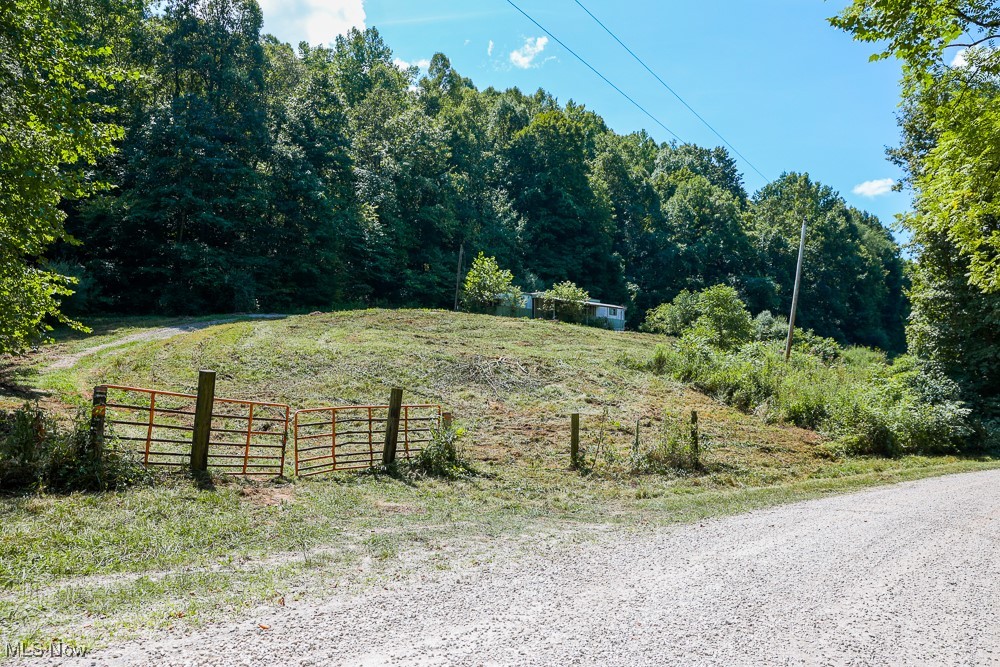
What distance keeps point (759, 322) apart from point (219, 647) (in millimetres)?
50303

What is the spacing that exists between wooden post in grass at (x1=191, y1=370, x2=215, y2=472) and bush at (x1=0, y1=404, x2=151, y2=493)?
74 centimetres

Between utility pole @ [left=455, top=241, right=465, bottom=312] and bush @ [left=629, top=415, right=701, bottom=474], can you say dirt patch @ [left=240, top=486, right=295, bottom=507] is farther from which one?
utility pole @ [left=455, top=241, right=465, bottom=312]

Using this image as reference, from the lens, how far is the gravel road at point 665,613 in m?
4.26

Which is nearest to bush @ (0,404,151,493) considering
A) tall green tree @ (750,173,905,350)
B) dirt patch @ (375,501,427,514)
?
dirt patch @ (375,501,427,514)

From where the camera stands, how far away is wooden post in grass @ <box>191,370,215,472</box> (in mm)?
9086

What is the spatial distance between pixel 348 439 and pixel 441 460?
2901 millimetres

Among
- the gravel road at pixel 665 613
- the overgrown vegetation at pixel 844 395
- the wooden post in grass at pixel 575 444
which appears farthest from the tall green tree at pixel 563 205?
the gravel road at pixel 665 613

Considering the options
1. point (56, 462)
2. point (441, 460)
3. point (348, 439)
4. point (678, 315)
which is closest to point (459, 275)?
point (678, 315)

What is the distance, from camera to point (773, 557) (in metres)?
6.78

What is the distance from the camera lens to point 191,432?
43.9 feet

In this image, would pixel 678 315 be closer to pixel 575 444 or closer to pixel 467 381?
pixel 467 381

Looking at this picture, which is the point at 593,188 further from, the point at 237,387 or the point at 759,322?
the point at 237,387

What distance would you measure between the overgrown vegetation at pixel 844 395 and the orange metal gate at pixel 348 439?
11.7m

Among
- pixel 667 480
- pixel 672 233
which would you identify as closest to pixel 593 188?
pixel 672 233
